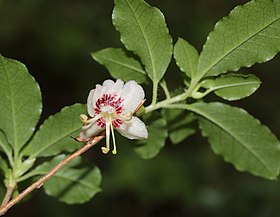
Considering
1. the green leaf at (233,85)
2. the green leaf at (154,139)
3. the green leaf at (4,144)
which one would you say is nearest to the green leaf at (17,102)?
the green leaf at (4,144)

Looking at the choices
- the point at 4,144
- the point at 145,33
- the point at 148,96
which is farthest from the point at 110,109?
the point at 148,96

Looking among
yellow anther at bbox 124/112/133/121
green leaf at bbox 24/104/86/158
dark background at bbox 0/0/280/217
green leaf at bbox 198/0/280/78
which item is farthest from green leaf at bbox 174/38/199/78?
dark background at bbox 0/0/280/217

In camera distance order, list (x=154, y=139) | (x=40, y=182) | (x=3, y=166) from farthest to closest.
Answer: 1. (x=154, y=139)
2. (x=3, y=166)
3. (x=40, y=182)

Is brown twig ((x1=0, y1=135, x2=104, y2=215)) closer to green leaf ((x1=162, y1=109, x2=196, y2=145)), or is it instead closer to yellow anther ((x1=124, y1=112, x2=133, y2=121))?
yellow anther ((x1=124, y1=112, x2=133, y2=121))

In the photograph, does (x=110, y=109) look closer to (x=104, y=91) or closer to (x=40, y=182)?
(x=104, y=91)

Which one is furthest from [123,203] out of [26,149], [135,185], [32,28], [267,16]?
[267,16]

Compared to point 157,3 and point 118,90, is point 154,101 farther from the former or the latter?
point 157,3

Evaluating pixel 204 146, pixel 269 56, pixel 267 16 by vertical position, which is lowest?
pixel 204 146
